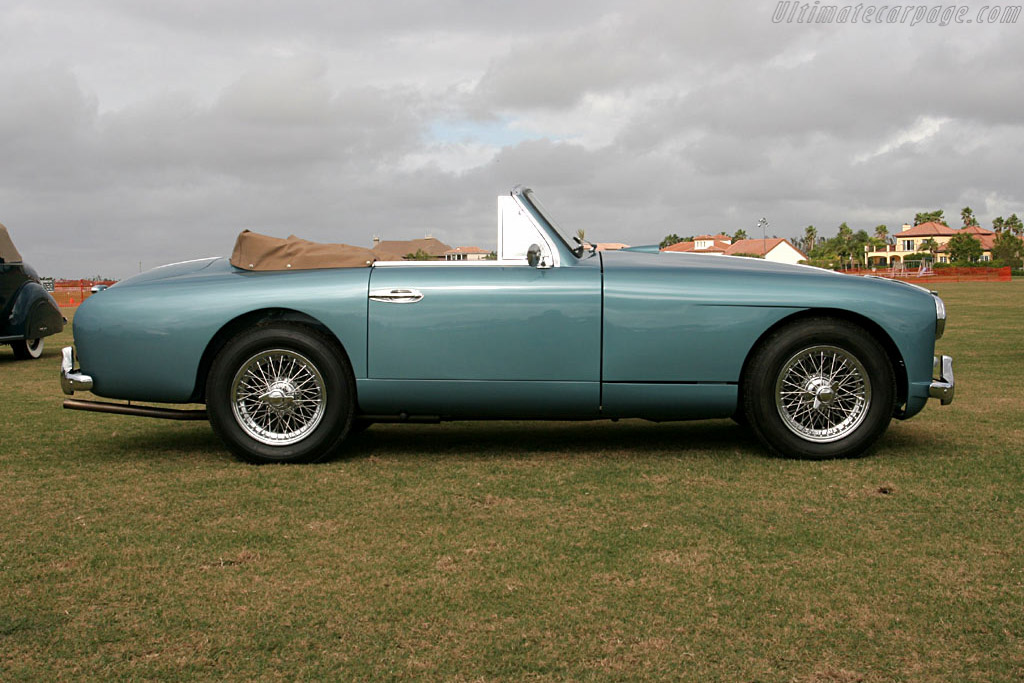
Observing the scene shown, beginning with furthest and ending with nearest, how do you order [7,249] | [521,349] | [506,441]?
[7,249] → [506,441] → [521,349]

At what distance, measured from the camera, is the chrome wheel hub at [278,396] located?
17.8 ft

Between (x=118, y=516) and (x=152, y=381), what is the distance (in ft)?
4.17

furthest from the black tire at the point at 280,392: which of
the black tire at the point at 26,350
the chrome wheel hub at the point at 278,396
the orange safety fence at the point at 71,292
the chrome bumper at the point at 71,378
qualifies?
the orange safety fence at the point at 71,292

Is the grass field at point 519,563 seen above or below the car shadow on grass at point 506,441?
below

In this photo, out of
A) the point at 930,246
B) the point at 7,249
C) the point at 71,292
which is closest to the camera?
the point at 7,249

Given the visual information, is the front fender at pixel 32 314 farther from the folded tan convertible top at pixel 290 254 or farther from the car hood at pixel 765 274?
the car hood at pixel 765 274

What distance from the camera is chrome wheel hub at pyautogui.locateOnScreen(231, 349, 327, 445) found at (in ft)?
17.8

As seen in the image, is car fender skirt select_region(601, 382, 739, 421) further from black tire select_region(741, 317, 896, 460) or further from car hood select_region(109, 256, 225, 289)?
car hood select_region(109, 256, 225, 289)

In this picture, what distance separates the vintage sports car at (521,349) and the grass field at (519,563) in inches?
13.0

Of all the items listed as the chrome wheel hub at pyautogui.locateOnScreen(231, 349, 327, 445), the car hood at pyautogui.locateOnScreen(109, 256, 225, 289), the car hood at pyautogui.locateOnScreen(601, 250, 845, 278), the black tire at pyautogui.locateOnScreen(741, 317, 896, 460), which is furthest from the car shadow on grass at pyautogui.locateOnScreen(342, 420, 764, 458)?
the car hood at pyautogui.locateOnScreen(109, 256, 225, 289)

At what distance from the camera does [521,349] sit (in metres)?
5.36

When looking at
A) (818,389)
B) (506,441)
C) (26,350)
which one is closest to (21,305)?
(26,350)

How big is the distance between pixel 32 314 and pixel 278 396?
8742mm

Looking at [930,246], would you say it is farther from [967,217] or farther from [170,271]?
[170,271]
